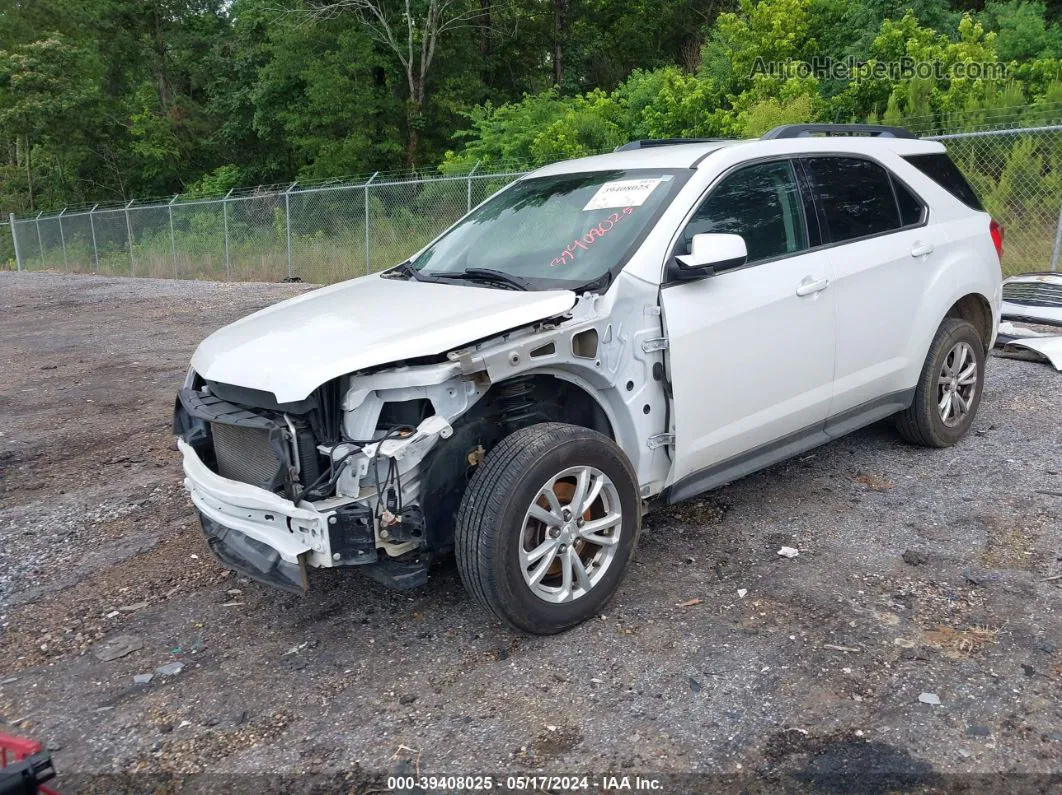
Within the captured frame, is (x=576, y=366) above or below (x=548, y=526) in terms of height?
above

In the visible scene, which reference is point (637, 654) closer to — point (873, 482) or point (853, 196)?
point (873, 482)

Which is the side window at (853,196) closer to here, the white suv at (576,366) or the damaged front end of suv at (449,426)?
the white suv at (576,366)

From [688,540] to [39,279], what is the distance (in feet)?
81.2

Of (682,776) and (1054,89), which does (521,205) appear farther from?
(1054,89)

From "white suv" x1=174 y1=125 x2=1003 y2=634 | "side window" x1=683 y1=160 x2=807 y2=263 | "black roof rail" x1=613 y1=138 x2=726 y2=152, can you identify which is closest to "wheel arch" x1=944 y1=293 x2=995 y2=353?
"white suv" x1=174 y1=125 x2=1003 y2=634

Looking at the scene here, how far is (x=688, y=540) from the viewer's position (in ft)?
14.1

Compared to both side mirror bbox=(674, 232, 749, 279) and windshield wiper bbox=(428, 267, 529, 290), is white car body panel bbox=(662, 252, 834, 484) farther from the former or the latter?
windshield wiper bbox=(428, 267, 529, 290)

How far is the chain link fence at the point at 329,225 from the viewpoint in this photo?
10922mm

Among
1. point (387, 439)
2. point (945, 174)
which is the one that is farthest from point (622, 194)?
point (945, 174)

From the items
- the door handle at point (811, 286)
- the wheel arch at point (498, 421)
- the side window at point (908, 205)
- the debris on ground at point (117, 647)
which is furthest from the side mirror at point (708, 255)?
the debris on ground at point (117, 647)

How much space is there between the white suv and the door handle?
1 centimetres

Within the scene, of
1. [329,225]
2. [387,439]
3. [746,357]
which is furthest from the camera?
[329,225]

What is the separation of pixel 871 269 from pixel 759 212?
79cm

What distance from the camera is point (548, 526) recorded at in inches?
131
